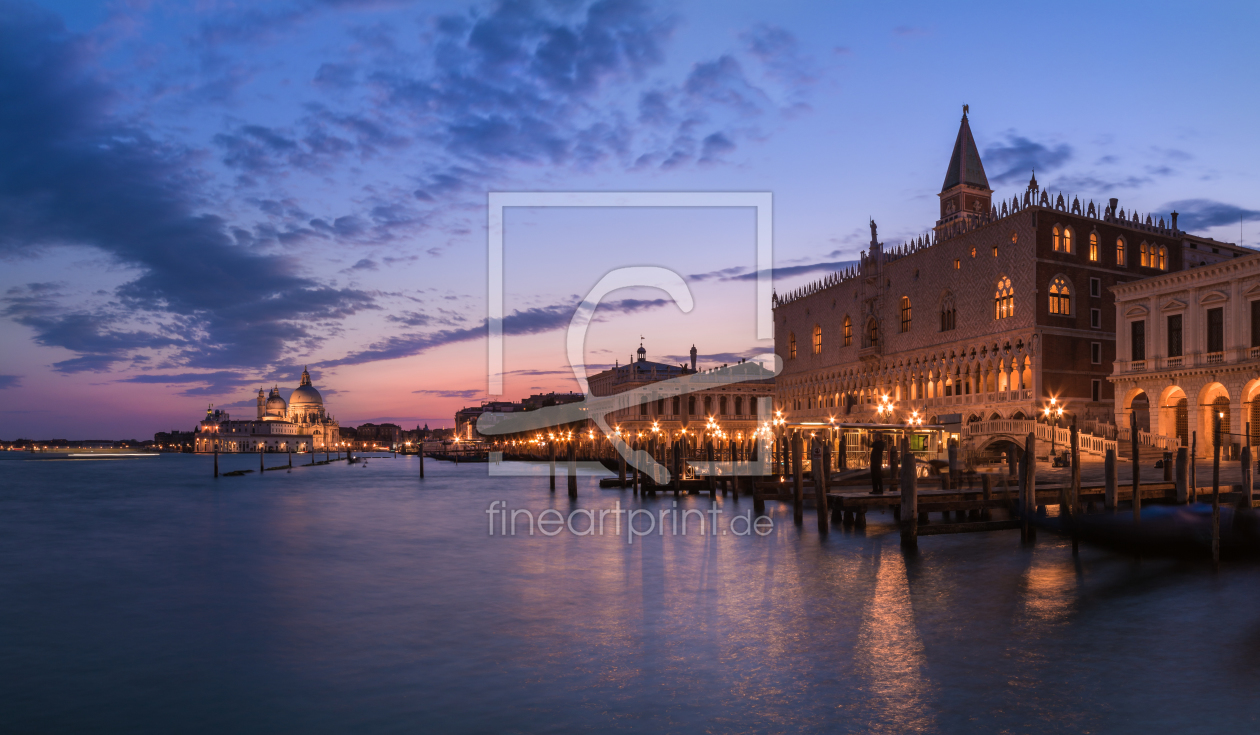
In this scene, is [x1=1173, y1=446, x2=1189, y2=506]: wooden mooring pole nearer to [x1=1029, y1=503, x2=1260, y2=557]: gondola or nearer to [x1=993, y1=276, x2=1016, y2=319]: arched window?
A: [x1=1029, y1=503, x2=1260, y2=557]: gondola

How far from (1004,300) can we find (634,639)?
40.1 meters

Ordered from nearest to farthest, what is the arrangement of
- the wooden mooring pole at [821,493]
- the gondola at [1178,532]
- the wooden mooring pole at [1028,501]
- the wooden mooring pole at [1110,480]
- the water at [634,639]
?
the water at [634,639], the gondola at [1178,532], the wooden mooring pole at [1028,501], the wooden mooring pole at [1110,480], the wooden mooring pole at [821,493]

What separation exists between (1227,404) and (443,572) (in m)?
32.2

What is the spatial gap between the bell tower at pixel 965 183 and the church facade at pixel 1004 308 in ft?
34.6

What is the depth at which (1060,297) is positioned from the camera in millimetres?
45750

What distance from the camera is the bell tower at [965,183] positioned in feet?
224

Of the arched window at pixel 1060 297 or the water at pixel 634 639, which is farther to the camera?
the arched window at pixel 1060 297

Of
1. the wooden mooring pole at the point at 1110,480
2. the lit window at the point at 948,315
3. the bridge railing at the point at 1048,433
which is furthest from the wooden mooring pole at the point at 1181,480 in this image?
the lit window at the point at 948,315

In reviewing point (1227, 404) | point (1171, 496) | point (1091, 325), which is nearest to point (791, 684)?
point (1171, 496)

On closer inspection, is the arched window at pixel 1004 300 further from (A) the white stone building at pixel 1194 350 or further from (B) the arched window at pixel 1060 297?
(A) the white stone building at pixel 1194 350

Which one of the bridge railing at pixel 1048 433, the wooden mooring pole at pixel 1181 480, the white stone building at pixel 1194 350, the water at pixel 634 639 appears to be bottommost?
the water at pixel 634 639

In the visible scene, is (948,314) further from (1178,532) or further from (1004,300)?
(1178,532)

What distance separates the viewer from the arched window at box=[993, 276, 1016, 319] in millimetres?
46903

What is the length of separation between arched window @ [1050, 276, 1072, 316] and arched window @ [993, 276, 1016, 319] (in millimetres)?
1843
